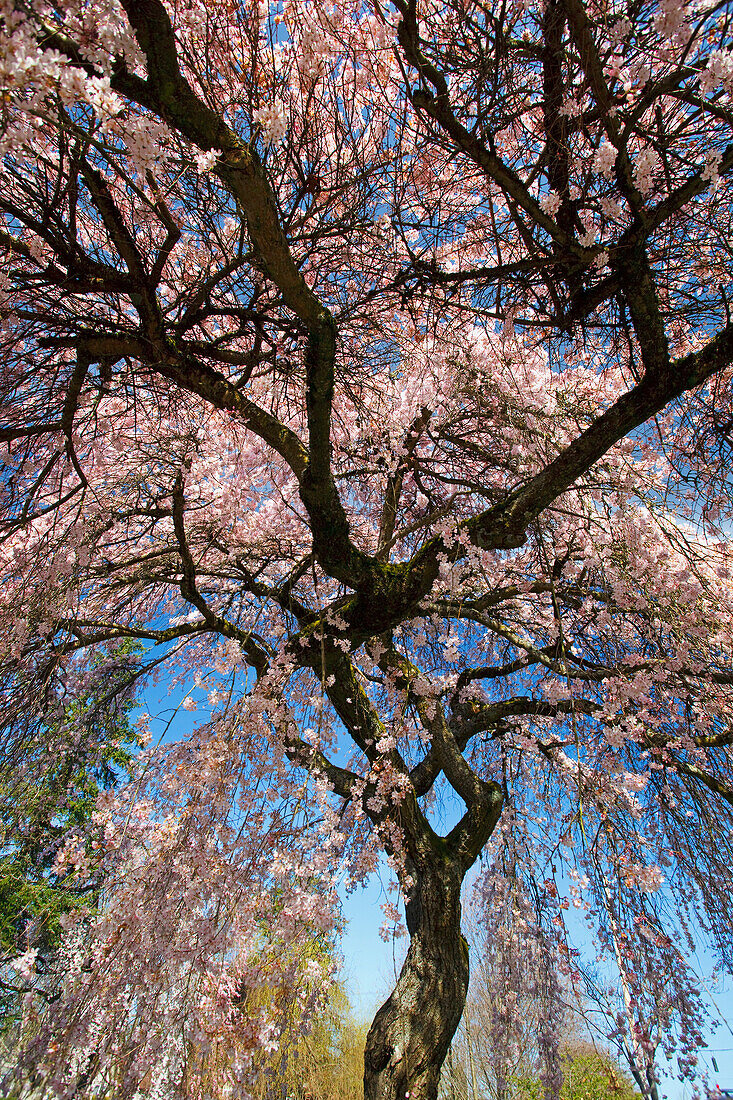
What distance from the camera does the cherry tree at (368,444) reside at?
2.15 m

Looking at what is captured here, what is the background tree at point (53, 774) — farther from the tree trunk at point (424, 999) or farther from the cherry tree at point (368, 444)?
the tree trunk at point (424, 999)

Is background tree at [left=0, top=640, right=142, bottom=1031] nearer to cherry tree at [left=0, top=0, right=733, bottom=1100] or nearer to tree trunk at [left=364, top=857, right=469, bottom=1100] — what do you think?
cherry tree at [left=0, top=0, right=733, bottom=1100]

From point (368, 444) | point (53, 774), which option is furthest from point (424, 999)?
point (368, 444)

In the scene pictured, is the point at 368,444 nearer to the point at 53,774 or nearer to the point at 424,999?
the point at 53,774

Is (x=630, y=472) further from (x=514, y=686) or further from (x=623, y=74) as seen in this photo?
(x=514, y=686)

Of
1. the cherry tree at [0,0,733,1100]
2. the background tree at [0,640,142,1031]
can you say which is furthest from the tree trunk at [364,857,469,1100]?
the background tree at [0,640,142,1031]

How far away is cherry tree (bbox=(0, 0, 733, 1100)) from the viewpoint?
2.15 meters

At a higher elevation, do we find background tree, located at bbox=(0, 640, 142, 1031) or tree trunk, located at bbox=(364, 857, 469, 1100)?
background tree, located at bbox=(0, 640, 142, 1031)

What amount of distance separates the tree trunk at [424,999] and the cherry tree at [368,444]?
21mm

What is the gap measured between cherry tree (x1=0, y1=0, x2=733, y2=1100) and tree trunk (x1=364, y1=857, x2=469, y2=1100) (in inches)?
0.8

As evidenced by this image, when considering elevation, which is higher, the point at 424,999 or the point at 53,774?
the point at 53,774

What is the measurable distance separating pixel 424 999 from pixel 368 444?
3.87 meters

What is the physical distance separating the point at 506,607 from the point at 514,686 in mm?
843

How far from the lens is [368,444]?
4.68 metres
